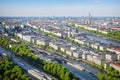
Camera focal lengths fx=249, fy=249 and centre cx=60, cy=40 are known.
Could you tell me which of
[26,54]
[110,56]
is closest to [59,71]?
[26,54]

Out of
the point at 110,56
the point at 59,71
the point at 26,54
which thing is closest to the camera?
the point at 59,71

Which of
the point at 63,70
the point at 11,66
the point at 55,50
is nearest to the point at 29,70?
the point at 11,66

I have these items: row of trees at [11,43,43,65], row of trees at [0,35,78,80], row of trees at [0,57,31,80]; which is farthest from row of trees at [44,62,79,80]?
row of trees at [0,57,31,80]

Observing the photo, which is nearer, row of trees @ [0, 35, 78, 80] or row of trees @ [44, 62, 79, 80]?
row of trees @ [44, 62, 79, 80]

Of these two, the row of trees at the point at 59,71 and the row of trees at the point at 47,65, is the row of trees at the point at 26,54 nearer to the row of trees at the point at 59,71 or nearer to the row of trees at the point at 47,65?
the row of trees at the point at 47,65

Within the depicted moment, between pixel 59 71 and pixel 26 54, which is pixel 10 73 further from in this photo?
pixel 26 54

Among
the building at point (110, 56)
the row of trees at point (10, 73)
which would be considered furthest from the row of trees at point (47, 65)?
the building at point (110, 56)

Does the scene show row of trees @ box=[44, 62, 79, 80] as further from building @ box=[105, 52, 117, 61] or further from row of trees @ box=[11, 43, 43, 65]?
building @ box=[105, 52, 117, 61]

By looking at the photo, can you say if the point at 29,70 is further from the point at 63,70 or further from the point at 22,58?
the point at 22,58
